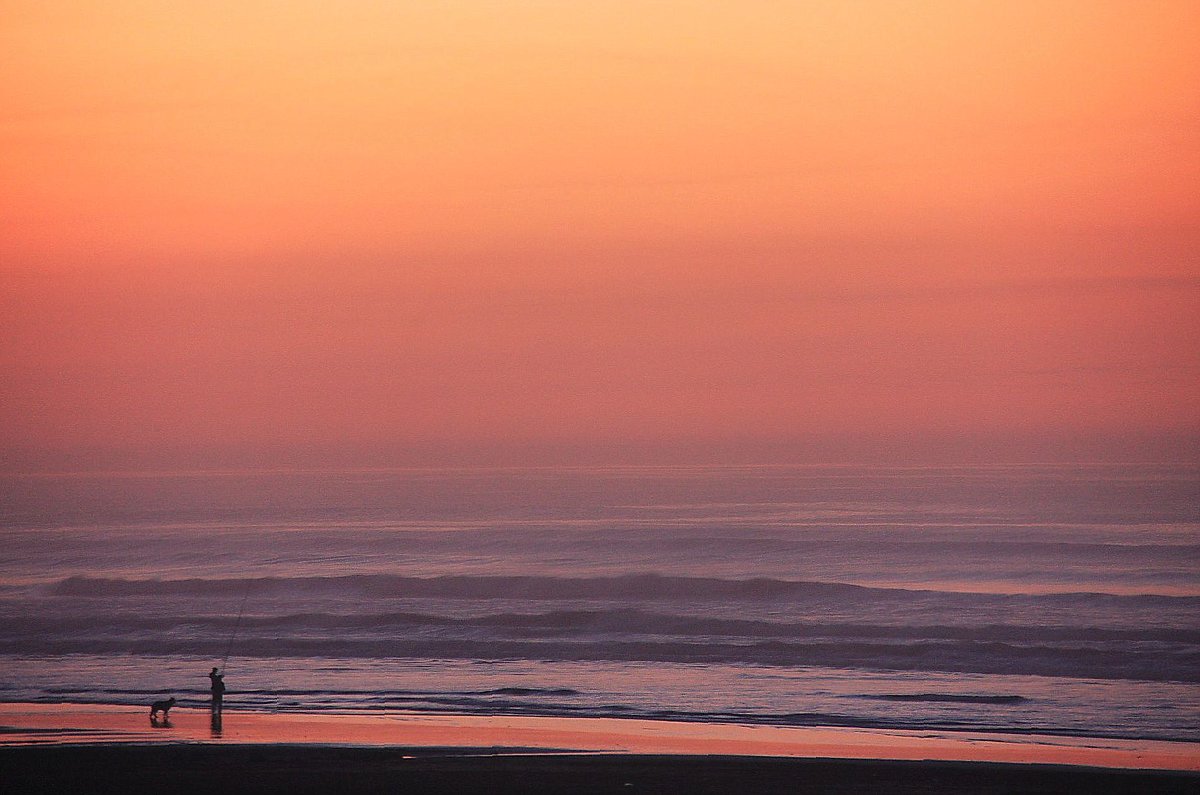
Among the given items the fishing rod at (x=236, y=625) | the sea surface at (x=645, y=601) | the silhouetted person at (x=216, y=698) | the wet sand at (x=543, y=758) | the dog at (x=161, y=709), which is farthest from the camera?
the fishing rod at (x=236, y=625)

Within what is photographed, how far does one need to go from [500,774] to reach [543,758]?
983 mm

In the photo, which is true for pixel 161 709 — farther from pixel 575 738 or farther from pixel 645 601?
pixel 645 601

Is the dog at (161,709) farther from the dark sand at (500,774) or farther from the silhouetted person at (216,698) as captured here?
the dark sand at (500,774)

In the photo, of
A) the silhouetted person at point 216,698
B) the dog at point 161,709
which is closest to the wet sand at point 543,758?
the dog at point 161,709

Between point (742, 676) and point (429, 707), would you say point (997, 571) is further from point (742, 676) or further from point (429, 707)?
point (429, 707)

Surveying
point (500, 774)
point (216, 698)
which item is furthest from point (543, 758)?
point (216, 698)

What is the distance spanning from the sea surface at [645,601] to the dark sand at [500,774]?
11.0ft

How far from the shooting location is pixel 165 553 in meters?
59.1

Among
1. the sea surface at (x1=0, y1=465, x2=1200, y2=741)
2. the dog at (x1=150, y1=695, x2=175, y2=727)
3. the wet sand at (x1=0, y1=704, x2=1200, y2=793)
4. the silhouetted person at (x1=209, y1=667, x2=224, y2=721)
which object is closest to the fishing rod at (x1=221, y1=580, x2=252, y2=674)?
the sea surface at (x1=0, y1=465, x2=1200, y2=741)

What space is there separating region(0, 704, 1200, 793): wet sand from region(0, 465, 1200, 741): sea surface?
1348 millimetres

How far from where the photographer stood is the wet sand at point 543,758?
45.6ft

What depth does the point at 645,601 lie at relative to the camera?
44.4 m

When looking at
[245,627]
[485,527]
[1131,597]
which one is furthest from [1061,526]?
[245,627]

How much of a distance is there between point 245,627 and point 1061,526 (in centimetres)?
4392
